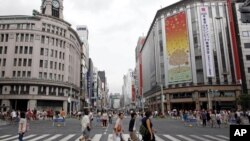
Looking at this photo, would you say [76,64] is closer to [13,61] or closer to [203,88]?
[13,61]

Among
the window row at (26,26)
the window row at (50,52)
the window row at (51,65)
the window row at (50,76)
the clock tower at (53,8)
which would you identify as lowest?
the window row at (50,76)

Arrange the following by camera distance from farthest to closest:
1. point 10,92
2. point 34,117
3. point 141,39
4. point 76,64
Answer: point 141,39 < point 76,64 < point 10,92 < point 34,117

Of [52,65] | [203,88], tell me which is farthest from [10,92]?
[203,88]

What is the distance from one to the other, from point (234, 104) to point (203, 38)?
16.9 meters

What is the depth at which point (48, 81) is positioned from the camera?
55531 mm

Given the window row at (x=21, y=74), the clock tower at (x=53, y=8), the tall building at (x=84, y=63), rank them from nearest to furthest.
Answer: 1. the window row at (x=21, y=74)
2. the clock tower at (x=53, y=8)
3. the tall building at (x=84, y=63)

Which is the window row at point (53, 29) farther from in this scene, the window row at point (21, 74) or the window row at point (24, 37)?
the window row at point (21, 74)

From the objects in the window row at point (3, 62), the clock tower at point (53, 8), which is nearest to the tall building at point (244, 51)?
the clock tower at point (53, 8)

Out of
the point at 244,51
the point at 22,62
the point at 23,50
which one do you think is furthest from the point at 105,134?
the point at 244,51

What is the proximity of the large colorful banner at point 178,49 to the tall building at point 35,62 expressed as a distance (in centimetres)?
2697

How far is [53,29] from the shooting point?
6022 centimetres

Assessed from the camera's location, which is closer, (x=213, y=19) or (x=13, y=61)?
(x=13, y=61)

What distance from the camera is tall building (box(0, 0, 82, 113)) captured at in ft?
174

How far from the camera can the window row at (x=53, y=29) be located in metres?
58.9
